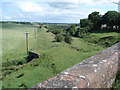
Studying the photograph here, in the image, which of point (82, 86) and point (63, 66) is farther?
point (63, 66)

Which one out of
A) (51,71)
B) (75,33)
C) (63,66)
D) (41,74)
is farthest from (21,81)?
(75,33)

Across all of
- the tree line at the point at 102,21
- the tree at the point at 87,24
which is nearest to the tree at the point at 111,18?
the tree line at the point at 102,21

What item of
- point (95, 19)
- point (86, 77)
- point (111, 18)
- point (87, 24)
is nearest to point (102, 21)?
point (95, 19)

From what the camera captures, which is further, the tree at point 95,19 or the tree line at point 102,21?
the tree at point 95,19

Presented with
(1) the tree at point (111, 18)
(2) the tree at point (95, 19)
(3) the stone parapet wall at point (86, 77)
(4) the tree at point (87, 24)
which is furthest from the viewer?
(2) the tree at point (95, 19)

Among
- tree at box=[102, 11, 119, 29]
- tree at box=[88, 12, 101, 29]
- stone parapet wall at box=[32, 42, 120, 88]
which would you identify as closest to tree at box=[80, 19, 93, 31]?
tree at box=[88, 12, 101, 29]

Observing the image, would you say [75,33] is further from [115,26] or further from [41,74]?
[41,74]

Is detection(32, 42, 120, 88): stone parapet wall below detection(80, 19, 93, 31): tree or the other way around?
below

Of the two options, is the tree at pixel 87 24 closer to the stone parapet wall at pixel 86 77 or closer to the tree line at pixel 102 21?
the tree line at pixel 102 21

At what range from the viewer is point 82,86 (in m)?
1.54

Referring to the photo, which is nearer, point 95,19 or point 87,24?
point 87,24

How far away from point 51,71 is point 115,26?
42161 millimetres

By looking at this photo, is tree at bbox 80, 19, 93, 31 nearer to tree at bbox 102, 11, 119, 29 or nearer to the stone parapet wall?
tree at bbox 102, 11, 119, 29

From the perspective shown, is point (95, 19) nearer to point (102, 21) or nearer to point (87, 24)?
point (102, 21)
